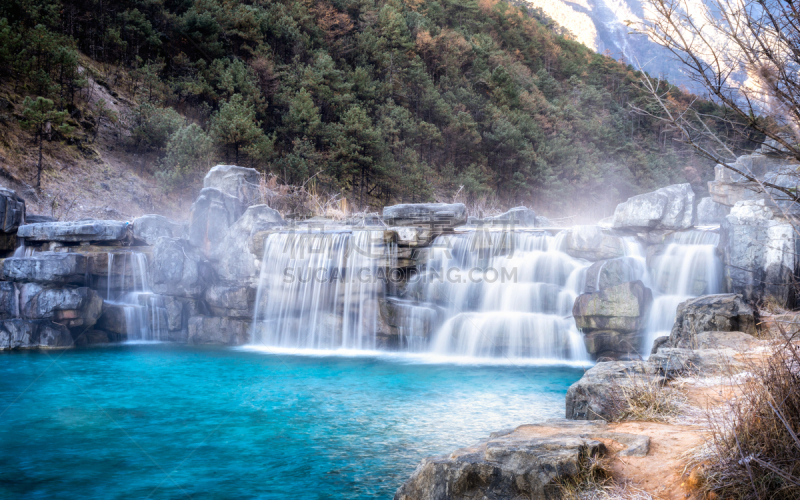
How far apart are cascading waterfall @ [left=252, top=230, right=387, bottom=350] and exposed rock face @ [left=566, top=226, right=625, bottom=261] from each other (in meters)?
4.15

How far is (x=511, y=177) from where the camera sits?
109 ft

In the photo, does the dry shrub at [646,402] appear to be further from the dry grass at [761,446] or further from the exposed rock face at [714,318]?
the exposed rock face at [714,318]

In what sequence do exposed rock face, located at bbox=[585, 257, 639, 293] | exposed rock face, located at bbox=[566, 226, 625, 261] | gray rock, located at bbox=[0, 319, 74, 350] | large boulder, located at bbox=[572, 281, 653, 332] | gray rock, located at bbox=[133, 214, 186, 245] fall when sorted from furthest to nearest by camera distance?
gray rock, located at bbox=[133, 214, 186, 245] < exposed rock face, located at bbox=[566, 226, 625, 261] < gray rock, located at bbox=[0, 319, 74, 350] < exposed rock face, located at bbox=[585, 257, 639, 293] < large boulder, located at bbox=[572, 281, 653, 332]

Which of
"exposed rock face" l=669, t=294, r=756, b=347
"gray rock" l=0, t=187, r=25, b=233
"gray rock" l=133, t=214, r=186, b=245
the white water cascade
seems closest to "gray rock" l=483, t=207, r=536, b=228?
the white water cascade

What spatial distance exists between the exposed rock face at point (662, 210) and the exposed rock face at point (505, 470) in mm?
9421

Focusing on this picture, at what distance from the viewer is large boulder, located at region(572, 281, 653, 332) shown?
10.2 m

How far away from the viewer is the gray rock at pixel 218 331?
12.7 metres

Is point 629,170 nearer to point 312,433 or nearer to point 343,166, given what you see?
point 343,166

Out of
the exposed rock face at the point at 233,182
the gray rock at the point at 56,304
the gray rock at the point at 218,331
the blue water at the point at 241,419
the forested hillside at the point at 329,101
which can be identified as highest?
the forested hillside at the point at 329,101

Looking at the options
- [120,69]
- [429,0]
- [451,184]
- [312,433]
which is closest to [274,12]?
[120,69]

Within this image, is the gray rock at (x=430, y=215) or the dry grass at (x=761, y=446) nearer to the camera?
the dry grass at (x=761, y=446)

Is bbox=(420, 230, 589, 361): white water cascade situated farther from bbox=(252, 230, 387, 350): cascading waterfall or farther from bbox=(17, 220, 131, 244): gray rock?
bbox=(17, 220, 131, 244): gray rock

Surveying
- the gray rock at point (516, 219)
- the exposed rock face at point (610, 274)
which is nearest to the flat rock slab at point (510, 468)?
the exposed rock face at point (610, 274)

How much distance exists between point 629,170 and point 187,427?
3626cm
